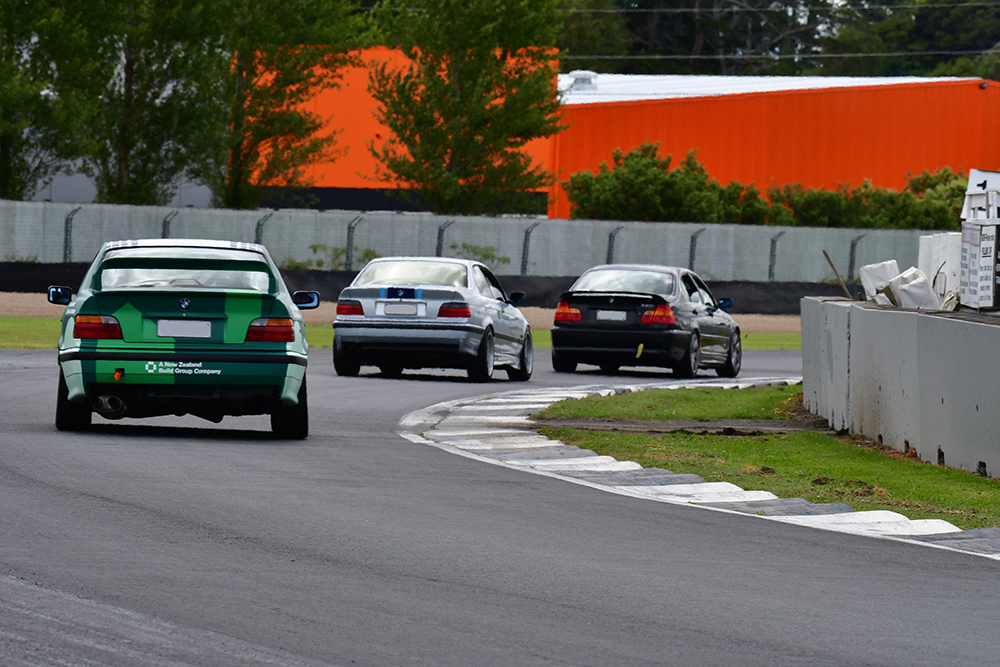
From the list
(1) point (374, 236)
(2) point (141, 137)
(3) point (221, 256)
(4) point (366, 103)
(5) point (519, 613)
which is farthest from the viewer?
(4) point (366, 103)

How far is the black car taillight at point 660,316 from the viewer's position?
22109mm

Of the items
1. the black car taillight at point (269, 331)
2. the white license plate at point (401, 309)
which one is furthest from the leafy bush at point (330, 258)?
the black car taillight at point (269, 331)

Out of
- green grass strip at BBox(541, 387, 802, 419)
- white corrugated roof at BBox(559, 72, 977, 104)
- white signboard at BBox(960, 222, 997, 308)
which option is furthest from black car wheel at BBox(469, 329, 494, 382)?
white corrugated roof at BBox(559, 72, 977, 104)

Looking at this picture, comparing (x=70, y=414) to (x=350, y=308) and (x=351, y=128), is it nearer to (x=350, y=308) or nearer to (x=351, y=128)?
(x=350, y=308)

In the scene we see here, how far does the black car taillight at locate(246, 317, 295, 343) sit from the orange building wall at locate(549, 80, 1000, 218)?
4487 centimetres

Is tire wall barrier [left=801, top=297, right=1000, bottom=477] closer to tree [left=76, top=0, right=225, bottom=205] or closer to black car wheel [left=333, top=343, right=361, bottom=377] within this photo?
black car wheel [left=333, top=343, right=361, bottom=377]

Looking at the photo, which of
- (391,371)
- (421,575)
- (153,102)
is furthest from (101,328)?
(153,102)

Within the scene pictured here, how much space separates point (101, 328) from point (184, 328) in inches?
23.6

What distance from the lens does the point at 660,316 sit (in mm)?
22125

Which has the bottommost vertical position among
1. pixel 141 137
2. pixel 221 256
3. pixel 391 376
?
pixel 391 376

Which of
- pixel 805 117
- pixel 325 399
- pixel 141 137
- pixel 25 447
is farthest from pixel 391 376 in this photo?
pixel 805 117

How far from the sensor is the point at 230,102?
46656 mm

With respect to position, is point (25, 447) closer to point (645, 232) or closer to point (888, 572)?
point (888, 572)

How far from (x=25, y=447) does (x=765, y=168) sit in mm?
51476
